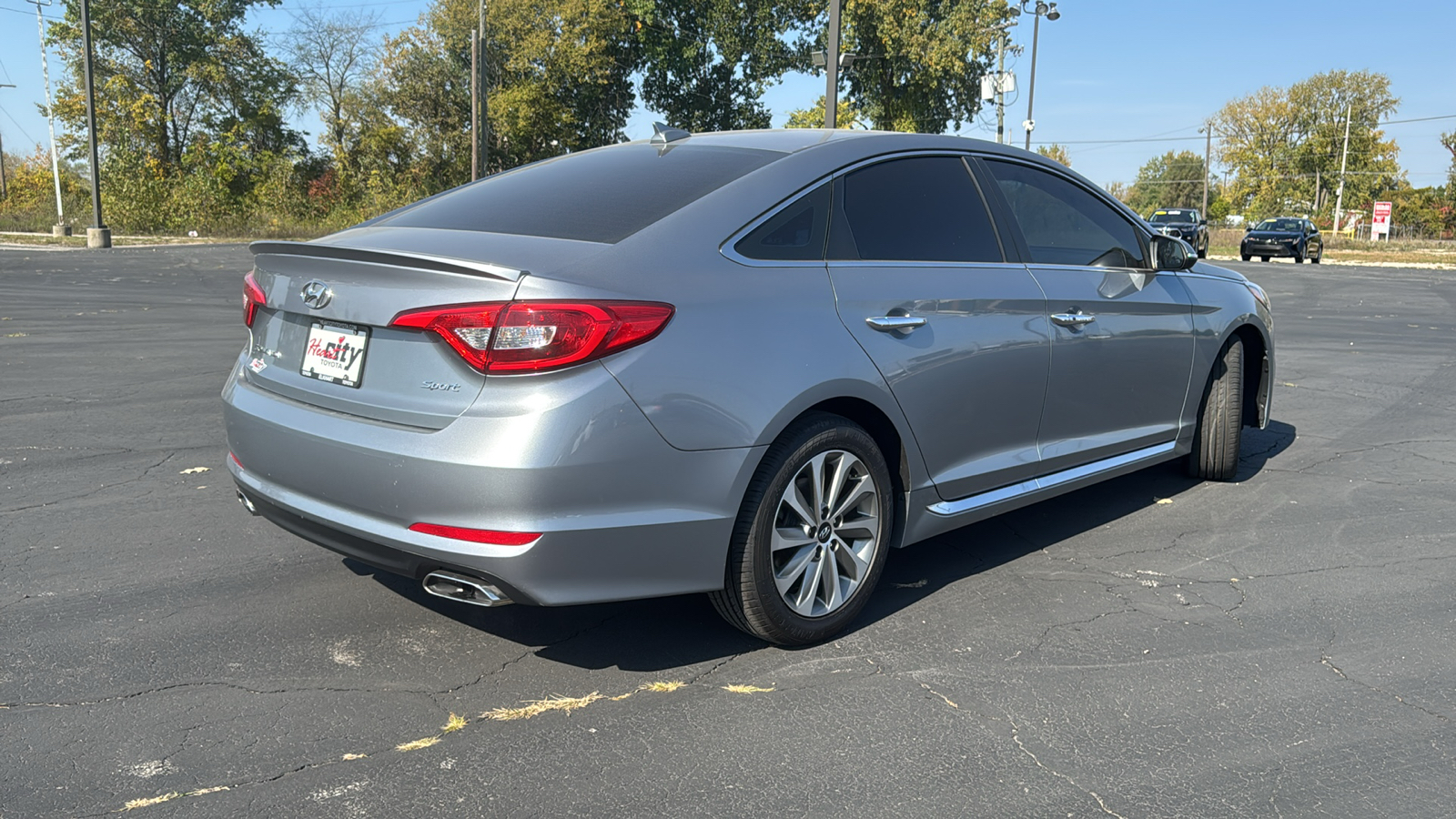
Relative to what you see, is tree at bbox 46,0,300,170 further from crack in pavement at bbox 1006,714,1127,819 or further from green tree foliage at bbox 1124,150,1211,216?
green tree foliage at bbox 1124,150,1211,216

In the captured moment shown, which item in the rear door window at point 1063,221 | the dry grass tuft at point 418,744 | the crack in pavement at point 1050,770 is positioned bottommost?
the crack in pavement at point 1050,770

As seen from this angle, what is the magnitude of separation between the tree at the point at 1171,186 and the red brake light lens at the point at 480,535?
13093 cm

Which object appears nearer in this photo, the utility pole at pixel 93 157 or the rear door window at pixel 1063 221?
the rear door window at pixel 1063 221

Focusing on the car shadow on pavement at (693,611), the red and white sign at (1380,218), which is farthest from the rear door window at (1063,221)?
the red and white sign at (1380,218)

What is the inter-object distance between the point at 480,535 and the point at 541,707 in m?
0.57

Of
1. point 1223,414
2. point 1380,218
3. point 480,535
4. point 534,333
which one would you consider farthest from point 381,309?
point 1380,218

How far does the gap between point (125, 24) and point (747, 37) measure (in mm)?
25926

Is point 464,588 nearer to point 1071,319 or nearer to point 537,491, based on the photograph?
point 537,491

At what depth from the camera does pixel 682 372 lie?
295 cm

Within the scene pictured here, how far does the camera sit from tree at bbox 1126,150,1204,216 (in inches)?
5266

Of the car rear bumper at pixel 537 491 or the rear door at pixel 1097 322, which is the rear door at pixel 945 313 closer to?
the rear door at pixel 1097 322

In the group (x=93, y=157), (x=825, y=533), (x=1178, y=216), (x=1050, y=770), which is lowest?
(x=1050, y=770)

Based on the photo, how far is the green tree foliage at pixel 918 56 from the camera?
44.2 meters

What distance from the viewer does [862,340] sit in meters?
3.48
